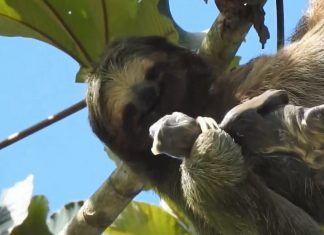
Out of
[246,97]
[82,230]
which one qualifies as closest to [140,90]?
[246,97]

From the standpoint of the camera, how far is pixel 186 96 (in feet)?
15.1

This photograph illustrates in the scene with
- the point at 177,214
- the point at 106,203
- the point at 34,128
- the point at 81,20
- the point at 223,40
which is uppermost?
the point at 81,20

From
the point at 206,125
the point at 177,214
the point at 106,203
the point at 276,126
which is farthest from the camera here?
the point at 177,214

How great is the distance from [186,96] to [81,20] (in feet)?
3.61

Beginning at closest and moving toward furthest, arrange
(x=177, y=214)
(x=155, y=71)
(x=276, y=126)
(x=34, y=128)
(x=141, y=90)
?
1. (x=276, y=126)
2. (x=141, y=90)
3. (x=155, y=71)
4. (x=34, y=128)
5. (x=177, y=214)

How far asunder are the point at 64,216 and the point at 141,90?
1142 millimetres

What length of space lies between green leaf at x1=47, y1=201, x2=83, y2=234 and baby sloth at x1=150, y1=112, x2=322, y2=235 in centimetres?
100

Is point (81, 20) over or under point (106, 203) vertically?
over

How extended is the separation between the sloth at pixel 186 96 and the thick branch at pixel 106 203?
11cm

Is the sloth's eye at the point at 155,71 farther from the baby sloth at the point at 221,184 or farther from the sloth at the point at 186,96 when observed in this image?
the baby sloth at the point at 221,184

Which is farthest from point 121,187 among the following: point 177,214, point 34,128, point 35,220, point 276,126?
point 276,126

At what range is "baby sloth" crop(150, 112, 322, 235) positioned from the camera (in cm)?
366

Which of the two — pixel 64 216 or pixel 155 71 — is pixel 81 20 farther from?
pixel 64 216

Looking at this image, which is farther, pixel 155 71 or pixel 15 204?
pixel 15 204
